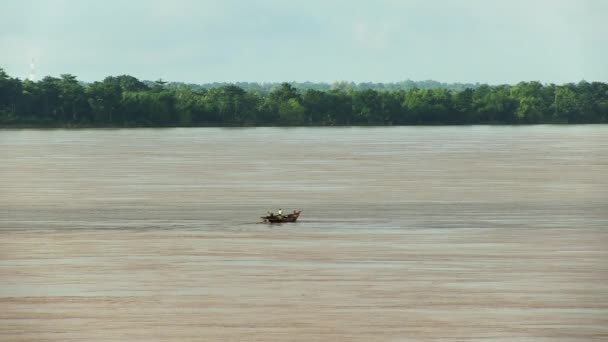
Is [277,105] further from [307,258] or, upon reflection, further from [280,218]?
[307,258]

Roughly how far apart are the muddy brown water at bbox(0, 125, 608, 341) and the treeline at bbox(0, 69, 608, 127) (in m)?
Answer: 87.0

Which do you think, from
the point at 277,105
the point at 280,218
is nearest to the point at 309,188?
the point at 280,218

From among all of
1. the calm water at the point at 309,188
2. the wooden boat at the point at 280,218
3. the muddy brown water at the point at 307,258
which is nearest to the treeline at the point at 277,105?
the calm water at the point at 309,188

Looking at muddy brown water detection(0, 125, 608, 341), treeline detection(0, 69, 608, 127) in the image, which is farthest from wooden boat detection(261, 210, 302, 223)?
treeline detection(0, 69, 608, 127)

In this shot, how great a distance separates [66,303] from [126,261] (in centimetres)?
490

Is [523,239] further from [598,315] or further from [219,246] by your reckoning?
[598,315]

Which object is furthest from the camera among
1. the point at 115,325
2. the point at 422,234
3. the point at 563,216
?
the point at 563,216

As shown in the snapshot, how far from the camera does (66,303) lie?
63.9ft

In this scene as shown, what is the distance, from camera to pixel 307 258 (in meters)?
24.6

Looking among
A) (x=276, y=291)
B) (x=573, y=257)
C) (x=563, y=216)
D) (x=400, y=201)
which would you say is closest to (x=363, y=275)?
(x=276, y=291)

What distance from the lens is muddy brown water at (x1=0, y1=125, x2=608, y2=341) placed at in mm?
17984

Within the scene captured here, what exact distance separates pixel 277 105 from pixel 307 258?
12707 centimetres

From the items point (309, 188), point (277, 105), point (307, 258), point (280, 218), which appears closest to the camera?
point (307, 258)

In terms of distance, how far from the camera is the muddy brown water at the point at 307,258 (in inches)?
708
